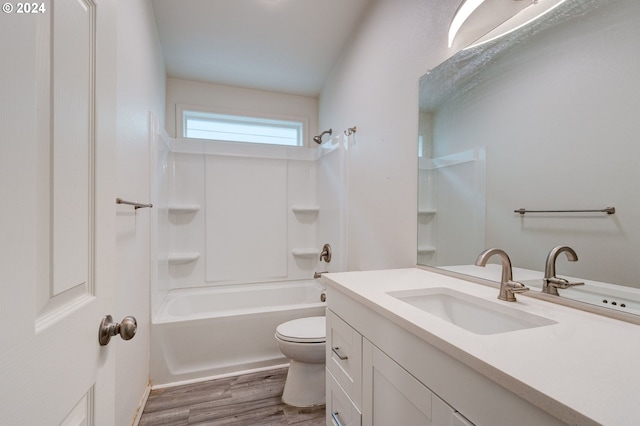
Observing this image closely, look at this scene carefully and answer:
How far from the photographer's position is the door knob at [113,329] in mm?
630

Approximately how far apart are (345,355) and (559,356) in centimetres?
75

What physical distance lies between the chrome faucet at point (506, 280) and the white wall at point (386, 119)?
0.61m

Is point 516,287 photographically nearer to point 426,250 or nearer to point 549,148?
point 549,148

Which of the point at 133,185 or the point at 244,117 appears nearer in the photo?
the point at 133,185

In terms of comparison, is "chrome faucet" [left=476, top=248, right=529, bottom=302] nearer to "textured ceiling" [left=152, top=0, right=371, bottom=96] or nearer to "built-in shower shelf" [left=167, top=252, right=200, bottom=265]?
"textured ceiling" [left=152, top=0, right=371, bottom=96]

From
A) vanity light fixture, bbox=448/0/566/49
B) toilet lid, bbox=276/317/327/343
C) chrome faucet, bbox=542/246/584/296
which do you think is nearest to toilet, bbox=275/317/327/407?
toilet lid, bbox=276/317/327/343

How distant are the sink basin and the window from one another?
249 centimetres

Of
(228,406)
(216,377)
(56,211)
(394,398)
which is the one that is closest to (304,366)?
(228,406)

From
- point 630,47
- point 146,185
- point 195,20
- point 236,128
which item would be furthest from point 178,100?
point 630,47

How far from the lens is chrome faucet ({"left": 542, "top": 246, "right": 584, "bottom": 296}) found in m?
0.87

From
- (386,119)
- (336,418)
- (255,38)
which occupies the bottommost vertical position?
(336,418)

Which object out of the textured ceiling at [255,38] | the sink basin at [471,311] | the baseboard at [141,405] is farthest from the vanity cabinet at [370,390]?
the textured ceiling at [255,38]

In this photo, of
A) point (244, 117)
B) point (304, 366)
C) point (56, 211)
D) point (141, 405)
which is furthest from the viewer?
point (244, 117)

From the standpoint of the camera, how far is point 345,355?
114 cm
